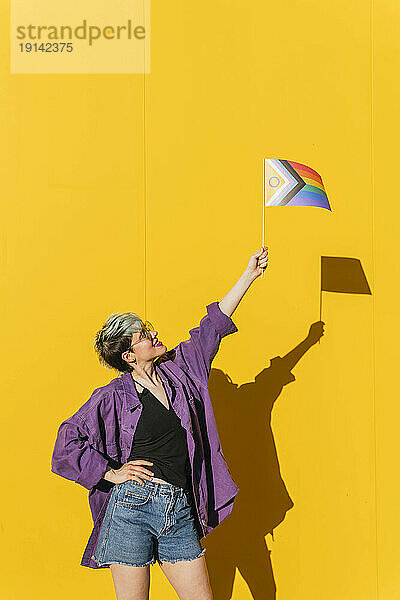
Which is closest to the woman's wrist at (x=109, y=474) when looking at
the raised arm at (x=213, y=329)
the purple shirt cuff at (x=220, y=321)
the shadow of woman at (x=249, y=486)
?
the raised arm at (x=213, y=329)

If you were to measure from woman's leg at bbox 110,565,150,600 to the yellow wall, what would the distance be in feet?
2.76

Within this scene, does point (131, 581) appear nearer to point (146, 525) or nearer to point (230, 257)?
point (146, 525)

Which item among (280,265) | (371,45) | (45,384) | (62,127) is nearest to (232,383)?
(280,265)

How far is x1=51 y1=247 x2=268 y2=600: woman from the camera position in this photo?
9.94 ft

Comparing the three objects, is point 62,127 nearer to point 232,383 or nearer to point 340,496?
point 232,383

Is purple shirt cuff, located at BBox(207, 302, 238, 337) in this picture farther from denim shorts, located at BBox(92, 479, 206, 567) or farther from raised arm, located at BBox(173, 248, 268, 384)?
denim shorts, located at BBox(92, 479, 206, 567)

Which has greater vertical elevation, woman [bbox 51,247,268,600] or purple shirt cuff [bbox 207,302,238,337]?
purple shirt cuff [bbox 207,302,238,337]

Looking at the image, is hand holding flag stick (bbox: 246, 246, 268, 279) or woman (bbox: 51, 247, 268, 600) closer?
woman (bbox: 51, 247, 268, 600)

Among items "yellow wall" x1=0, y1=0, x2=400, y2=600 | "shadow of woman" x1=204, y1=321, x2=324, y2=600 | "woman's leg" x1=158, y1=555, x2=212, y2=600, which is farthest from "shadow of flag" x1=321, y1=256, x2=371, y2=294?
"woman's leg" x1=158, y1=555, x2=212, y2=600

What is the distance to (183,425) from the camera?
313 cm

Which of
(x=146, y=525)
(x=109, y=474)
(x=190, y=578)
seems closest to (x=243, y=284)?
(x=109, y=474)

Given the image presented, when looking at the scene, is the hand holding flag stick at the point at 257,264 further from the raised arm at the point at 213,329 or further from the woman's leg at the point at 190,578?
the woman's leg at the point at 190,578

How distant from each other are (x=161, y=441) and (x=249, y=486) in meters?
1.02

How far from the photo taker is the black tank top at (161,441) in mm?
3074
